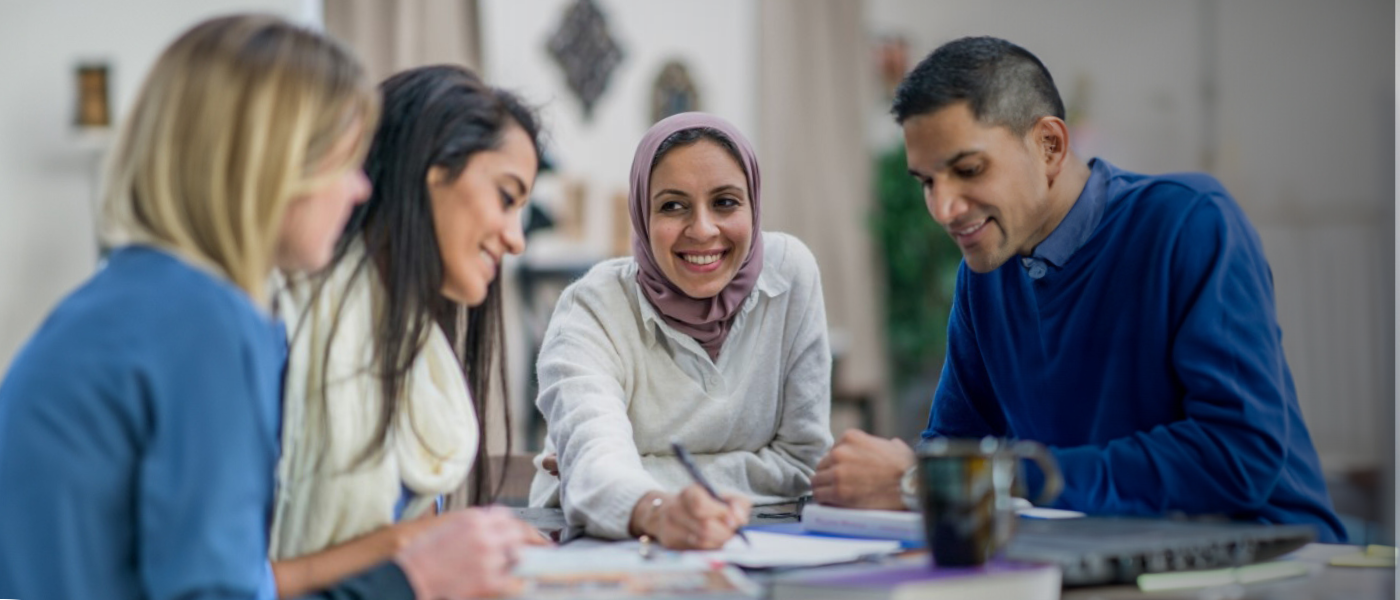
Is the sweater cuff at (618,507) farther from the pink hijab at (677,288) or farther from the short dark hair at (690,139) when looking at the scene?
the short dark hair at (690,139)

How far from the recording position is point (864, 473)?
1610mm

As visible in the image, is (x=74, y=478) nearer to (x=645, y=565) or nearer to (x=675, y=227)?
(x=645, y=565)

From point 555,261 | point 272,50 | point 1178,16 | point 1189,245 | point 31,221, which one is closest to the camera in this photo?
point 272,50

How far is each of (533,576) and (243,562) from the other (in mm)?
247

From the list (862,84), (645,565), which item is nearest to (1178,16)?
(862,84)

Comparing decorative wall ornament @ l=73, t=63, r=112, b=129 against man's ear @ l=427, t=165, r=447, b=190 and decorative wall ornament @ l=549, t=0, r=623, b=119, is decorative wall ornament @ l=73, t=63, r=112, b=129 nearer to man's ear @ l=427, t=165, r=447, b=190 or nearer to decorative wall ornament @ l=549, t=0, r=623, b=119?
decorative wall ornament @ l=549, t=0, r=623, b=119

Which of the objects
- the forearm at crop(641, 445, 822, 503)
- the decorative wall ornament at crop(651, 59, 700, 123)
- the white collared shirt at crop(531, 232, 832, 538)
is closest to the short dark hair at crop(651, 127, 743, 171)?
the white collared shirt at crop(531, 232, 832, 538)

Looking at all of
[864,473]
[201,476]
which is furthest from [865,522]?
[201,476]

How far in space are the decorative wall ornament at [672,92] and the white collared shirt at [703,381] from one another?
169 inches

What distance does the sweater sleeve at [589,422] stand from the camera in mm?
1607

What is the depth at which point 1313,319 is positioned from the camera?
6047 mm

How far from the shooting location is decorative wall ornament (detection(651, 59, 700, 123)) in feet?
20.8

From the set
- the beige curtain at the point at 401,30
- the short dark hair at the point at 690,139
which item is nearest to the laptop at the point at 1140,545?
the short dark hair at the point at 690,139

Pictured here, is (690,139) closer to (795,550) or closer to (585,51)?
(795,550)
